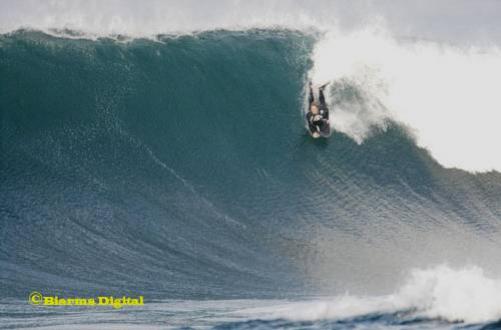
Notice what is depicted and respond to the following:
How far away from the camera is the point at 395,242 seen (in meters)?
13.7

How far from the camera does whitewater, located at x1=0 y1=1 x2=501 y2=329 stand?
10.2 m

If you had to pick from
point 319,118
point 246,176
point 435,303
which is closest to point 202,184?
point 246,176

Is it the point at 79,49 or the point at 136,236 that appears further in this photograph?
the point at 79,49

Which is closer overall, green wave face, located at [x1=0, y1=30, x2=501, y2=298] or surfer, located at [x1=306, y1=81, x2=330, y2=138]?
green wave face, located at [x1=0, y1=30, x2=501, y2=298]

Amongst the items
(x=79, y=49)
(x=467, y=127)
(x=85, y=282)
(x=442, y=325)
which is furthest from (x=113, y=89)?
(x=442, y=325)

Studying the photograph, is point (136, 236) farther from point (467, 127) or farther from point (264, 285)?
point (467, 127)

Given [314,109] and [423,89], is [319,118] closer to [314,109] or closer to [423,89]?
[314,109]

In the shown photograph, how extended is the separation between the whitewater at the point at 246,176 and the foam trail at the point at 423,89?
58 mm

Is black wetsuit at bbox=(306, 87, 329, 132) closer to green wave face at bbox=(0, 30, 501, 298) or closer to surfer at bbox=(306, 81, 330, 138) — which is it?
surfer at bbox=(306, 81, 330, 138)

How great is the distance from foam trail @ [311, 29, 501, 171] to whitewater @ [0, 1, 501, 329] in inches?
2.3

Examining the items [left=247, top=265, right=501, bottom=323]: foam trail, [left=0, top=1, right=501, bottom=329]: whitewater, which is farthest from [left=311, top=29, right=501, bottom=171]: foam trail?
[left=247, top=265, right=501, bottom=323]: foam trail

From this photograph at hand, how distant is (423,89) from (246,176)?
25.5ft

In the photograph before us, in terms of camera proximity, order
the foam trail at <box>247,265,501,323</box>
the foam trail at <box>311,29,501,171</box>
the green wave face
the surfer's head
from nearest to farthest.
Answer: the foam trail at <box>247,265,501,323</box>, the green wave face, the surfer's head, the foam trail at <box>311,29,501,171</box>

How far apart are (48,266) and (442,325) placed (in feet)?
20.8
